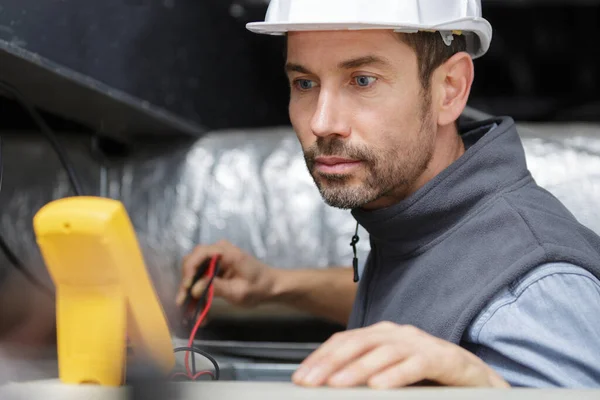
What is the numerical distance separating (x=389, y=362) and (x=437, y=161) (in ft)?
1.92

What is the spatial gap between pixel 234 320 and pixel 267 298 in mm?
310

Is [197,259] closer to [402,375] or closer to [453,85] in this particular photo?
[453,85]

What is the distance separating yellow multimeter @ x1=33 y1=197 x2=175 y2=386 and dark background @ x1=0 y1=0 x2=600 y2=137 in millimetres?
802

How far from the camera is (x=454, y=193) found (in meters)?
1.10

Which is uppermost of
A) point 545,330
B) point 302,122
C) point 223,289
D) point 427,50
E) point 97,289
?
point 427,50

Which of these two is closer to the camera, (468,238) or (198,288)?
(468,238)

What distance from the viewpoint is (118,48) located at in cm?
183

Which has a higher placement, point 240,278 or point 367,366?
point 367,366

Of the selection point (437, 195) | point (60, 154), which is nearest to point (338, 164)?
point (437, 195)

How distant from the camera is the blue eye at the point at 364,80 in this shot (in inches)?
44.8

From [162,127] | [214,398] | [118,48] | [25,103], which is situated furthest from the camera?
[162,127]

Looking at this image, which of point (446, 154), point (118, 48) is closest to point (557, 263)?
point (446, 154)

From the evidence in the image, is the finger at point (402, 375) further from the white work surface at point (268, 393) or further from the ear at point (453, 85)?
the ear at point (453, 85)

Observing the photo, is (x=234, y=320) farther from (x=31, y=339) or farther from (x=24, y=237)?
(x=31, y=339)
